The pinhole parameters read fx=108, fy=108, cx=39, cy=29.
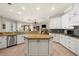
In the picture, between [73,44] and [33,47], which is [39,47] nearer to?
[33,47]

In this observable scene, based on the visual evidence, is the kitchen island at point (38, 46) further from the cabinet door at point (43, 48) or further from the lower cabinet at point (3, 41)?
the lower cabinet at point (3, 41)

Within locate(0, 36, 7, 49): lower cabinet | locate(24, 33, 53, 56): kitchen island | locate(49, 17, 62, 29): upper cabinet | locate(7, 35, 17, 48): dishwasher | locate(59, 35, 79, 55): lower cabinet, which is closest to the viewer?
locate(24, 33, 53, 56): kitchen island

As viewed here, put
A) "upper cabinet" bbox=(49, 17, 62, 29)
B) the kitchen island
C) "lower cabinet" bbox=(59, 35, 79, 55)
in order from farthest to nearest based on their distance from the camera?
"upper cabinet" bbox=(49, 17, 62, 29)
"lower cabinet" bbox=(59, 35, 79, 55)
the kitchen island

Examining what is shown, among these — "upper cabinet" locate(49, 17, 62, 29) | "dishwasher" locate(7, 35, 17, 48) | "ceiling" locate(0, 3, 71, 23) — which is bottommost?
"dishwasher" locate(7, 35, 17, 48)

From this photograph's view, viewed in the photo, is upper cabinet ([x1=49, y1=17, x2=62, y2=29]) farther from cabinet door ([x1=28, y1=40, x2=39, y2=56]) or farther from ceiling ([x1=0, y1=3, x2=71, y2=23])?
cabinet door ([x1=28, y1=40, x2=39, y2=56])

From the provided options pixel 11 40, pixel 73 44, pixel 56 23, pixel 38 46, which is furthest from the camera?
pixel 56 23

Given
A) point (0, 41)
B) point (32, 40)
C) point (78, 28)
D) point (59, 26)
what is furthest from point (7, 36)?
point (59, 26)

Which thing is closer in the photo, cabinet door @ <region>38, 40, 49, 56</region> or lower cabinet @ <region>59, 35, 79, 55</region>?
cabinet door @ <region>38, 40, 49, 56</region>

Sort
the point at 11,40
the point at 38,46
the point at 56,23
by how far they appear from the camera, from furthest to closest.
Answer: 1. the point at 56,23
2. the point at 11,40
3. the point at 38,46

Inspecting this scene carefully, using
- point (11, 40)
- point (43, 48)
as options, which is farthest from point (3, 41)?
point (43, 48)

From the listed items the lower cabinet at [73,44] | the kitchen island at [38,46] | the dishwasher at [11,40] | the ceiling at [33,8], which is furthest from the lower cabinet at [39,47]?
the dishwasher at [11,40]

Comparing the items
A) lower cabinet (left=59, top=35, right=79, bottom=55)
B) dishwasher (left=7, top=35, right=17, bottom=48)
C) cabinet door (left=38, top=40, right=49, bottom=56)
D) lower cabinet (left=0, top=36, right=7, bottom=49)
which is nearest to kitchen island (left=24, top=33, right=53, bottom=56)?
cabinet door (left=38, top=40, right=49, bottom=56)

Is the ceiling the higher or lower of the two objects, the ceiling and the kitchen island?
the higher

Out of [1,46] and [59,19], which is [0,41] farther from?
[59,19]
